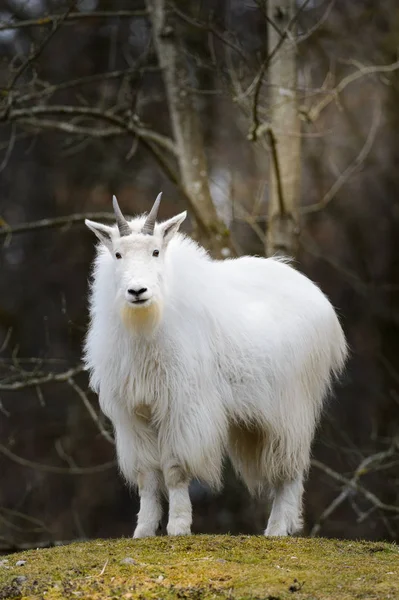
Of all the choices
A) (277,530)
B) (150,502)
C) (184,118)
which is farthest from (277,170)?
(150,502)

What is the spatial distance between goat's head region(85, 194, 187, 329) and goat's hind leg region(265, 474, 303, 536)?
66.8 inches

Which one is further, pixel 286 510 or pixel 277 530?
pixel 286 510

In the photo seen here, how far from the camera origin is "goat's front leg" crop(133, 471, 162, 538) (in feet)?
24.2

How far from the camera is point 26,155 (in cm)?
1847

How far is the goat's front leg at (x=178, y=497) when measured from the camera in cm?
718

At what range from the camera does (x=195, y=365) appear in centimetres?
722

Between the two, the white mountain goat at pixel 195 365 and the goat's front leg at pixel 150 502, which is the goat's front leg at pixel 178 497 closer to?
the white mountain goat at pixel 195 365

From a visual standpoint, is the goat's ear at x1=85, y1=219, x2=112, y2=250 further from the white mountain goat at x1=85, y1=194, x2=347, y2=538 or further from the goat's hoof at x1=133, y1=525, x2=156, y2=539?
the goat's hoof at x1=133, y1=525, x2=156, y2=539

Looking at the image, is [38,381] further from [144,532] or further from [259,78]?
[259,78]

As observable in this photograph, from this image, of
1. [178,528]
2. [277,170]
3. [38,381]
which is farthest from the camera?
[277,170]

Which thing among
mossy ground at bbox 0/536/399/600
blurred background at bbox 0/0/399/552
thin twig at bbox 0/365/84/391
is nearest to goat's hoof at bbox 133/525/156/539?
mossy ground at bbox 0/536/399/600

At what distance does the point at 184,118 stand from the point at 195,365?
442 cm

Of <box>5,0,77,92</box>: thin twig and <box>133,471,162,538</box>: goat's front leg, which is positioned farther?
<box>5,0,77,92</box>: thin twig

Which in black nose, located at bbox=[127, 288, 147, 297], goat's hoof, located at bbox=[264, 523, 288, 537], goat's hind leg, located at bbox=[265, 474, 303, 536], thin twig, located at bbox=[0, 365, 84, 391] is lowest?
goat's hoof, located at bbox=[264, 523, 288, 537]
